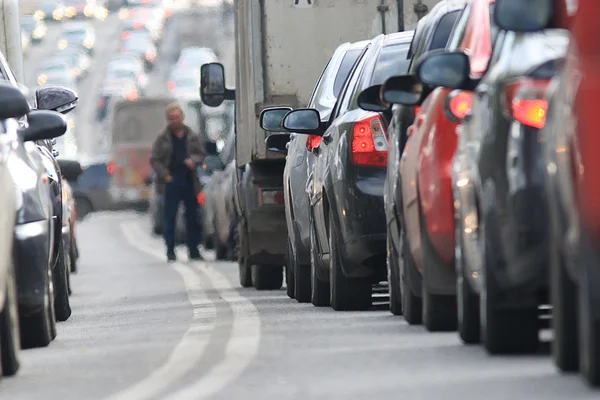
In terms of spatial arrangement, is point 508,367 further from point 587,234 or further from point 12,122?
point 12,122

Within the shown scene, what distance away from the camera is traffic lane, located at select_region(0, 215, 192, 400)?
8.97 m

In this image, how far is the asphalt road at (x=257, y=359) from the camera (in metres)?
8.14

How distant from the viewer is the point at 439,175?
10.1 m

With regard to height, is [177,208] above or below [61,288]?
below

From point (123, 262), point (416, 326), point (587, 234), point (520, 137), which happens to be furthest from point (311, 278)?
point (123, 262)

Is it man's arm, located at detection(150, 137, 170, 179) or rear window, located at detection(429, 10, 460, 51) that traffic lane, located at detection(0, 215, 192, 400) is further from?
man's arm, located at detection(150, 137, 170, 179)

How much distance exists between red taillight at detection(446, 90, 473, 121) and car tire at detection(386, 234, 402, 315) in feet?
6.14

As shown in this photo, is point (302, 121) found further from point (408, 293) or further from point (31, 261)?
point (31, 261)

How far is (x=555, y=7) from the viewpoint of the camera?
26.2 ft

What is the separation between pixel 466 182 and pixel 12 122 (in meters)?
2.65

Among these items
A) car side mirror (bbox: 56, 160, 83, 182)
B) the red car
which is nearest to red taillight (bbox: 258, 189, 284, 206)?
car side mirror (bbox: 56, 160, 83, 182)

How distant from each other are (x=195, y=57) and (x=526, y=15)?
82.1 m

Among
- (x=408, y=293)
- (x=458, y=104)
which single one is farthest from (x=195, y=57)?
(x=458, y=104)

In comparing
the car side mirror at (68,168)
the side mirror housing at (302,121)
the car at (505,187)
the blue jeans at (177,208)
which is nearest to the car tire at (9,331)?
the car at (505,187)
